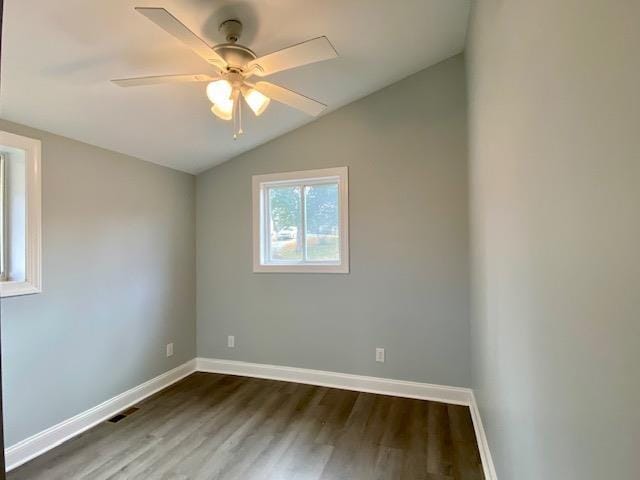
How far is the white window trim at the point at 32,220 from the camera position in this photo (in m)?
2.26

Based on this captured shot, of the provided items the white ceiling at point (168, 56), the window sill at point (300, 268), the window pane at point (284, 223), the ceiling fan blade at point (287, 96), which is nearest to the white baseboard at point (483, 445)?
the window sill at point (300, 268)

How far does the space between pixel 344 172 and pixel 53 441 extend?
10.1 feet

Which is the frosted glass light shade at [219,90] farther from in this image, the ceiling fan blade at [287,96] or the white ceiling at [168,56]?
the white ceiling at [168,56]

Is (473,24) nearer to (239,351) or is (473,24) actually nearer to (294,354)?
(294,354)

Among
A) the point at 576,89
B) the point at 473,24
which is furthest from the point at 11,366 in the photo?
the point at 473,24

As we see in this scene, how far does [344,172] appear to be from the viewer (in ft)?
10.7

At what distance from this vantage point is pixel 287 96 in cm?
203

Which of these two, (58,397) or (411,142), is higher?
(411,142)

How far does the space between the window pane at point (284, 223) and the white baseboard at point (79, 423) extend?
1641 millimetres

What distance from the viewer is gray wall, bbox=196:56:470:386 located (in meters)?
2.96

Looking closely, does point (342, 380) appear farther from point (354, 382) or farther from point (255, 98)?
point (255, 98)

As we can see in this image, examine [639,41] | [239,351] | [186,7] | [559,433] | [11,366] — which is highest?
[186,7]

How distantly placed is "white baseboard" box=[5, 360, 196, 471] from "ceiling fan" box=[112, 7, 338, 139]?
2391 mm

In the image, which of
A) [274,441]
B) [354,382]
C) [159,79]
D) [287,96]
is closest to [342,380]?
[354,382]
